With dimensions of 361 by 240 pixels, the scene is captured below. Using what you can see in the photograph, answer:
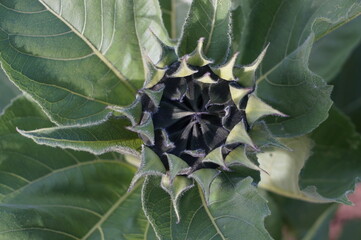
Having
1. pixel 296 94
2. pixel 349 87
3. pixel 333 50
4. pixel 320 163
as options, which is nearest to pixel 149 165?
pixel 296 94

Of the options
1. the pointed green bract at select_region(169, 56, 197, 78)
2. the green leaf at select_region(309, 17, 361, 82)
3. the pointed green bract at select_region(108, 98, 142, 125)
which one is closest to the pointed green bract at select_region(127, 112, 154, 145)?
the pointed green bract at select_region(108, 98, 142, 125)

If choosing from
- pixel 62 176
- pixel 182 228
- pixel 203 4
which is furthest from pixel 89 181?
pixel 203 4

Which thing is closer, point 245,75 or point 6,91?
point 245,75

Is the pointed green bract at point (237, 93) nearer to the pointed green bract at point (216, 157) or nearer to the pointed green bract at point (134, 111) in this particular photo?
the pointed green bract at point (216, 157)

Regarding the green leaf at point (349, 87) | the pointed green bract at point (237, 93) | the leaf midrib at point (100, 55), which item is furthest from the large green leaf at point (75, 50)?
the green leaf at point (349, 87)

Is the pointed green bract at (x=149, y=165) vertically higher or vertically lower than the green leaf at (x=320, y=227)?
higher

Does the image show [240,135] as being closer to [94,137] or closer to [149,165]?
[149,165]
